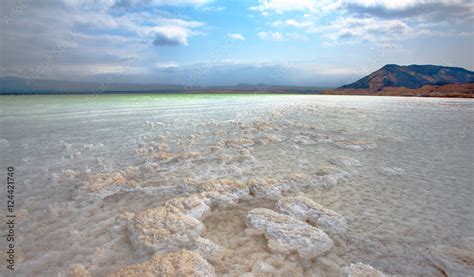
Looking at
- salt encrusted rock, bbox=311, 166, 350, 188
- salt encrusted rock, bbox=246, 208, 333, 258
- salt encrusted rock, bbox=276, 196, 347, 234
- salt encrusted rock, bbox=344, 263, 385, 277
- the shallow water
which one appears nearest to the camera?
salt encrusted rock, bbox=344, 263, 385, 277

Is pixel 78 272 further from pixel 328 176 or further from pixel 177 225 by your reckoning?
pixel 328 176

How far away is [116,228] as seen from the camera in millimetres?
5023

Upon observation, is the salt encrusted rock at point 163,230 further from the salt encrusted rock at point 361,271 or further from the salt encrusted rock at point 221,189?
the salt encrusted rock at point 361,271

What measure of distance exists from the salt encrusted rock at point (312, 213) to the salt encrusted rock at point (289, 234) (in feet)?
1.16

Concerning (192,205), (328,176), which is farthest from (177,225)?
(328,176)

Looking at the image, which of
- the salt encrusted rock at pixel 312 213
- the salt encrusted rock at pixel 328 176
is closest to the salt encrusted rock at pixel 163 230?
the salt encrusted rock at pixel 312 213

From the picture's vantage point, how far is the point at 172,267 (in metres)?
3.71

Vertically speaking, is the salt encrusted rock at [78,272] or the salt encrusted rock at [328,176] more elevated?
the salt encrusted rock at [328,176]

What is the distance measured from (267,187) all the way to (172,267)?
3642mm

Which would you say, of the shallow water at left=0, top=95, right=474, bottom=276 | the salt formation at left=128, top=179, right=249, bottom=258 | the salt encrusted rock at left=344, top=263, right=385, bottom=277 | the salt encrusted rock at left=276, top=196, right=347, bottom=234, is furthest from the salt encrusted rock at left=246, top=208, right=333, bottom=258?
the salt formation at left=128, top=179, right=249, bottom=258

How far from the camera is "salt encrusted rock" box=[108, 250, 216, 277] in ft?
11.8

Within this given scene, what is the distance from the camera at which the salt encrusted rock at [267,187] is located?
21.8 feet

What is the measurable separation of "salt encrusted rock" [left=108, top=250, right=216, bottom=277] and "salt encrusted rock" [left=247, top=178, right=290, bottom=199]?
117 inches

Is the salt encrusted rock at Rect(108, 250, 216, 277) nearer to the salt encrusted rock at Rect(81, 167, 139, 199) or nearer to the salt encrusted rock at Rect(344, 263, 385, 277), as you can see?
the salt encrusted rock at Rect(344, 263, 385, 277)
